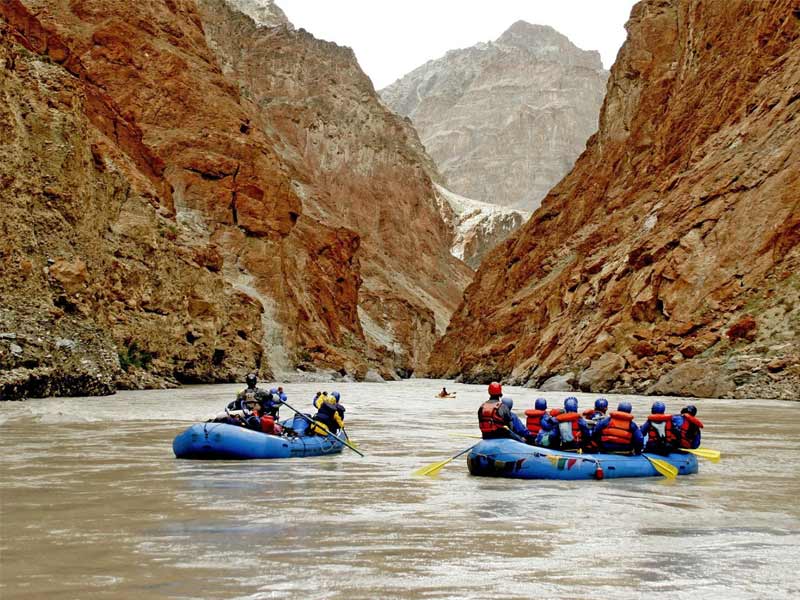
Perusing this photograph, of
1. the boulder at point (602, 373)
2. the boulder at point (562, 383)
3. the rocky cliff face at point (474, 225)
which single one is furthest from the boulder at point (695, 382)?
the rocky cliff face at point (474, 225)

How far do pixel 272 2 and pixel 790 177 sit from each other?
525 feet

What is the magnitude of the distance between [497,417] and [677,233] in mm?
35802

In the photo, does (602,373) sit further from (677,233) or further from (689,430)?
(689,430)

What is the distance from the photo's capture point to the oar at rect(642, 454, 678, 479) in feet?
48.8

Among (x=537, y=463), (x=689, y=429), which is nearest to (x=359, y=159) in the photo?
(x=689, y=429)

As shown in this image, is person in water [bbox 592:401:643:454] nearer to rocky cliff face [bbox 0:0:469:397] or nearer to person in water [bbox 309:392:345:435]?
person in water [bbox 309:392:345:435]

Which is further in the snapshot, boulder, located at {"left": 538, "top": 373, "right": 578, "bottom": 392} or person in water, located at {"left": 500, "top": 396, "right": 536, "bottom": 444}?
boulder, located at {"left": 538, "top": 373, "right": 578, "bottom": 392}

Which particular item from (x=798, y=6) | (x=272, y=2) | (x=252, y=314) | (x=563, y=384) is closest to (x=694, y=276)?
(x=563, y=384)

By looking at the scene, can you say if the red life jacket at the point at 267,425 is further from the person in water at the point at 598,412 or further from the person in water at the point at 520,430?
the person in water at the point at 598,412

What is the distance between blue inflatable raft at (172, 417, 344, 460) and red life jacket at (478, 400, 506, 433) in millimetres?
4145

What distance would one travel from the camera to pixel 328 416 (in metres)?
18.2

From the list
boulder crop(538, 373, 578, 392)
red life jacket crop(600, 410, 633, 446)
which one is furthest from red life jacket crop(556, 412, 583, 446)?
boulder crop(538, 373, 578, 392)

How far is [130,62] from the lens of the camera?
69.7 meters

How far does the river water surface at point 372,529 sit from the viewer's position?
7.24m
